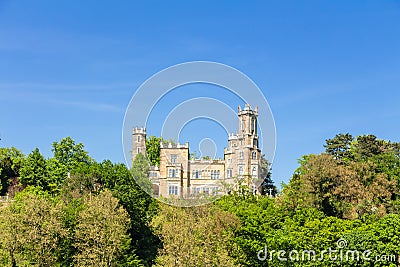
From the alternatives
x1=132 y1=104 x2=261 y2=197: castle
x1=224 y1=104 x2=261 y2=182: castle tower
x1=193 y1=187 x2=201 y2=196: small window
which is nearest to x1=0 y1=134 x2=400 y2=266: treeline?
x1=193 y1=187 x2=201 y2=196: small window

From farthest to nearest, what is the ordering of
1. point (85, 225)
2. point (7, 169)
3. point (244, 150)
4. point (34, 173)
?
point (244, 150), point (7, 169), point (34, 173), point (85, 225)

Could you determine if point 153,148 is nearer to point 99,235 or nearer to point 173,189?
point 173,189

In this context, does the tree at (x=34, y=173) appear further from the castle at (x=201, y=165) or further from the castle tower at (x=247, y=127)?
the castle tower at (x=247, y=127)

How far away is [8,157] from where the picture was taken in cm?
6900

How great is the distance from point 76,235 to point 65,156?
3305 cm

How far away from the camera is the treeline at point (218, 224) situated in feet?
118

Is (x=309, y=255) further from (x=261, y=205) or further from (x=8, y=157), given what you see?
(x=8, y=157)

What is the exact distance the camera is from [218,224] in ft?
128

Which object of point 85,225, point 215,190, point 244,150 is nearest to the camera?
point 85,225

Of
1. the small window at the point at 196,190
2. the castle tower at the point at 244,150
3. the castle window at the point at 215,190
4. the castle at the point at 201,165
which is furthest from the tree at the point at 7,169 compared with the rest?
the castle tower at the point at 244,150

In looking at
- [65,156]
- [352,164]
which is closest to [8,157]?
[65,156]

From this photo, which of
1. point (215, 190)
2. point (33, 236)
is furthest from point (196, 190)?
point (33, 236)

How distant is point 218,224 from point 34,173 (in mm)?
30979

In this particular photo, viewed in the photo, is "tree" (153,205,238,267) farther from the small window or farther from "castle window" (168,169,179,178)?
"castle window" (168,169,179,178)
